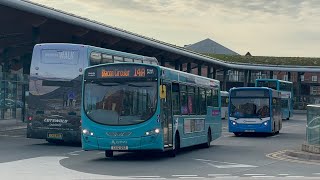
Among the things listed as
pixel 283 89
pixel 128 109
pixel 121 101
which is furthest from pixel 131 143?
pixel 283 89

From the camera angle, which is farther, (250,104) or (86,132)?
(250,104)

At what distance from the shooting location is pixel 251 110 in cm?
3462

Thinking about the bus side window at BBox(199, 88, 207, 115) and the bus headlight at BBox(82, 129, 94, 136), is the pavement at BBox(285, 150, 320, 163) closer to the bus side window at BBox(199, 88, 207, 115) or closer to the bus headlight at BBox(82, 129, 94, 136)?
the bus side window at BBox(199, 88, 207, 115)

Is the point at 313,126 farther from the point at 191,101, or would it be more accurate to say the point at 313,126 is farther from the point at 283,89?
the point at 283,89

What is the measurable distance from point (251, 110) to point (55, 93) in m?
13.5

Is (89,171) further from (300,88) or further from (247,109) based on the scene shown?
(300,88)

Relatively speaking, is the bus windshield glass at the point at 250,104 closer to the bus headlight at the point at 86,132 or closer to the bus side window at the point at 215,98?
the bus side window at the point at 215,98

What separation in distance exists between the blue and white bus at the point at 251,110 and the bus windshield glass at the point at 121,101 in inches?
620

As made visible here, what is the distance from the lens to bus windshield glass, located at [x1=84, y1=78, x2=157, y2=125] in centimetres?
1894

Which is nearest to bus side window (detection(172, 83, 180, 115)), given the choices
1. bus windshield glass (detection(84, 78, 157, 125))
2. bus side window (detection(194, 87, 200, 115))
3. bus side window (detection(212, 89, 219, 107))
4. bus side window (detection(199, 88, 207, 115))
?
bus windshield glass (detection(84, 78, 157, 125))

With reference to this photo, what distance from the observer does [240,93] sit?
34406 millimetres

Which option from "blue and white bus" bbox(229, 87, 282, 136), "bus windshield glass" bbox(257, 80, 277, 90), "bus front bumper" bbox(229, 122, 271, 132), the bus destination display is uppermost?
"bus windshield glass" bbox(257, 80, 277, 90)

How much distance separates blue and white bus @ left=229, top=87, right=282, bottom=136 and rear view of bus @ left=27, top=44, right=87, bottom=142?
12.4 metres

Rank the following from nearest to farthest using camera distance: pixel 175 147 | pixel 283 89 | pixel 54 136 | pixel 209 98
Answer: pixel 175 147 < pixel 54 136 < pixel 209 98 < pixel 283 89
